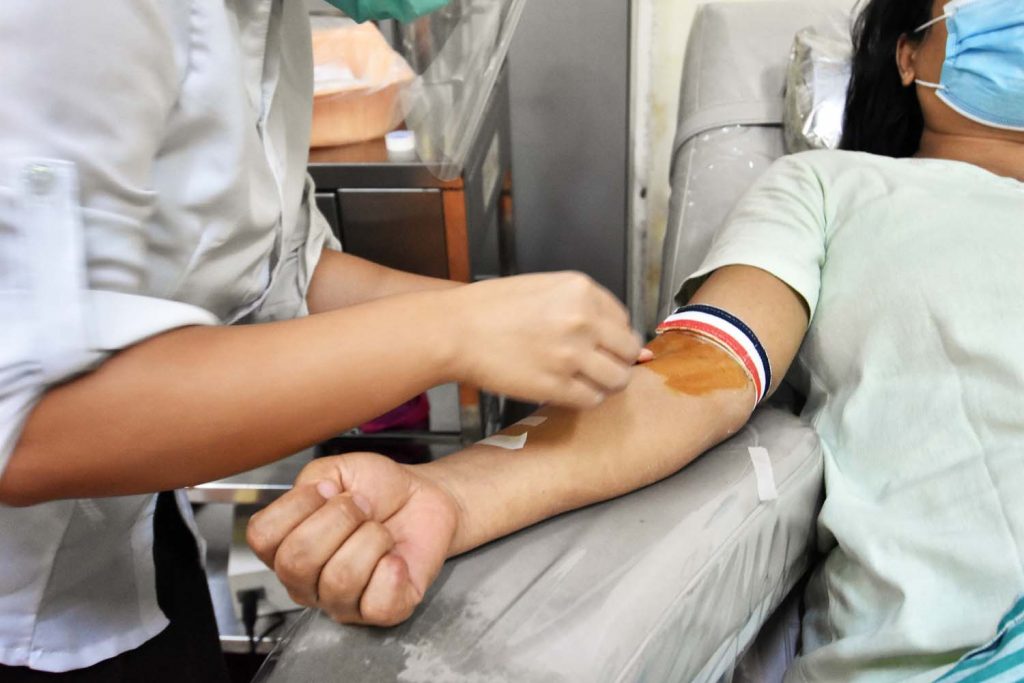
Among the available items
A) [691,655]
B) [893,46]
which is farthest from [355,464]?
[893,46]

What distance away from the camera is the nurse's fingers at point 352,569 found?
1.58 ft

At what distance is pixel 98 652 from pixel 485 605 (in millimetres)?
364

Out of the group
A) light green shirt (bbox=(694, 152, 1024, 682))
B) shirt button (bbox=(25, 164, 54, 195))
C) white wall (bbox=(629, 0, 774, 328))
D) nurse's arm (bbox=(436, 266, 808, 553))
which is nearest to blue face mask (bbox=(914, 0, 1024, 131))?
light green shirt (bbox=(694, 152, 1024, 682))

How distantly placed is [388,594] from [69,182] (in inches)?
11.7

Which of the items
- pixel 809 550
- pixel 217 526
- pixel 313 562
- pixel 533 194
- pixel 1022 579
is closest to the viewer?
pixel 313 562

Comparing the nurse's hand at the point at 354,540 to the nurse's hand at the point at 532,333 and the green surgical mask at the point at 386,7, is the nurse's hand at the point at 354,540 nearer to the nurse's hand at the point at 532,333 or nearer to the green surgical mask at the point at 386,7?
the nurse's hand at the point at 532,333

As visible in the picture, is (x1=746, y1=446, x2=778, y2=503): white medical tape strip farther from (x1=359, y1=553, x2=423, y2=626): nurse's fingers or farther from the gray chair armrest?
(x1=359, y1=553, x2=423, y2=626): nurse's fingers

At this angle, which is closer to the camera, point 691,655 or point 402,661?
point 402,661

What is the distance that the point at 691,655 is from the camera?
63cm

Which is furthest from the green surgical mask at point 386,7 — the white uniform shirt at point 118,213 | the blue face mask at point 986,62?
the blue face mask at point 986,62

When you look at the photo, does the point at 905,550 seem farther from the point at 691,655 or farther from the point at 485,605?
the point at 485,605

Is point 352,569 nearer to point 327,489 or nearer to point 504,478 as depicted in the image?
point 327,489

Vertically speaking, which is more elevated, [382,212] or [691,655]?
[382,212]

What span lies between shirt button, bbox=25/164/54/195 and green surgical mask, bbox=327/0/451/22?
0.37 metres
